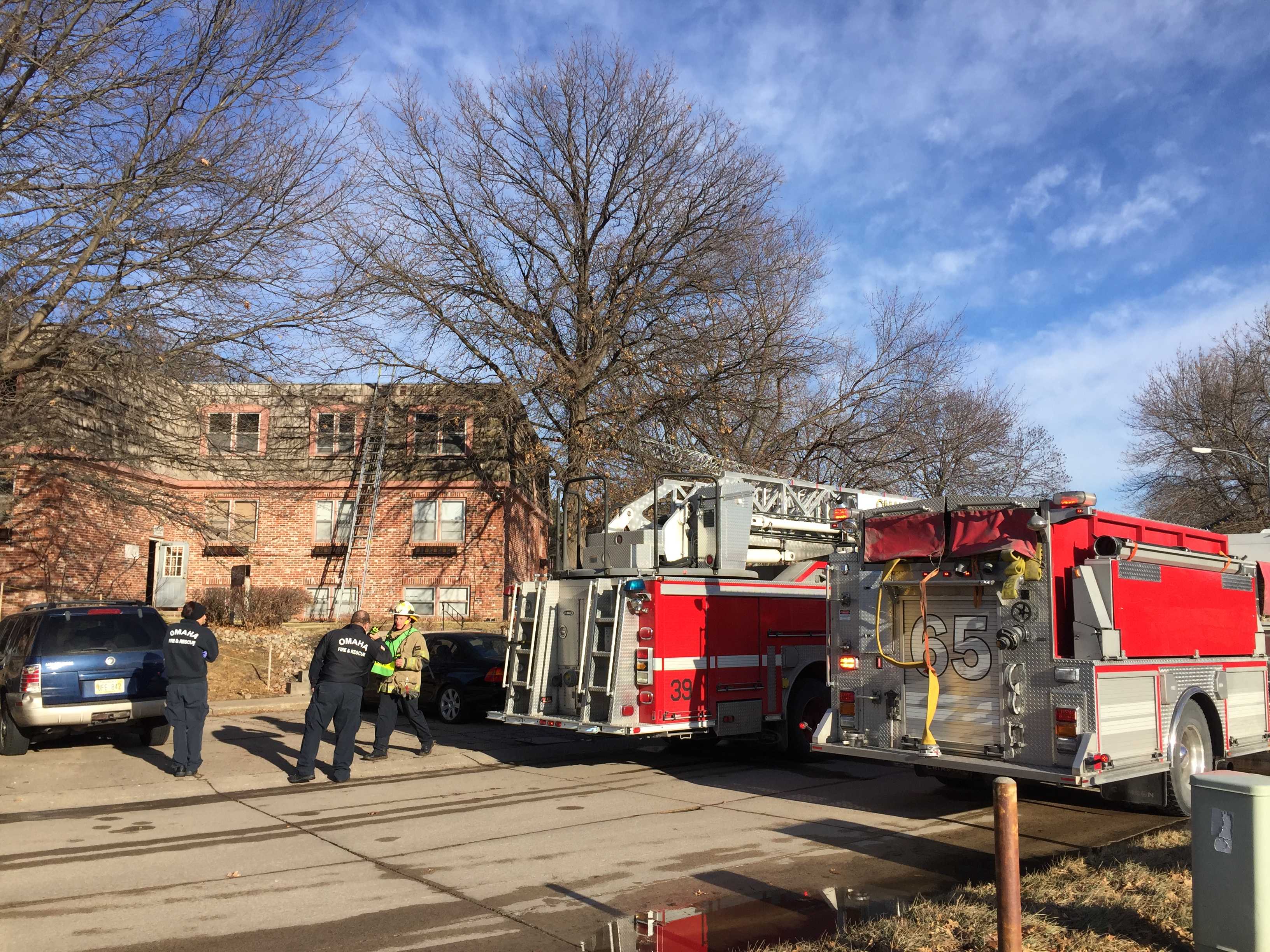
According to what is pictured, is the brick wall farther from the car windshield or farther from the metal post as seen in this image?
the metal post

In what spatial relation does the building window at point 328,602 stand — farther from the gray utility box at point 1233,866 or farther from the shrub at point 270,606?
the gray utility box at point 1233,866

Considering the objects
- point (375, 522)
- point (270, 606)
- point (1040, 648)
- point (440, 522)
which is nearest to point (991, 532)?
point (1040, 648)

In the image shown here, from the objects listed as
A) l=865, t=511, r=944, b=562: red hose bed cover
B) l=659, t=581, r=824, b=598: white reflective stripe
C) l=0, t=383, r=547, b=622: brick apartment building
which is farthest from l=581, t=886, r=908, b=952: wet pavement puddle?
l=0, t=383, r=547, b=622: brick apartment building

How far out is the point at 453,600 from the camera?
97.1 feet

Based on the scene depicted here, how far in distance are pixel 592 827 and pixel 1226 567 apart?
655 centimetres

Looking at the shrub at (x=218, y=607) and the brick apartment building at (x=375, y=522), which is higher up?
the brick apartment building at (x=375, y=522)

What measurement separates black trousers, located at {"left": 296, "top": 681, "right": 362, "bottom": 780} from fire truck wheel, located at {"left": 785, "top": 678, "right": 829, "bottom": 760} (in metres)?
5.00

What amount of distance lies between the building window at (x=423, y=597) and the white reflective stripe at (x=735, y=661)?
19.0 m

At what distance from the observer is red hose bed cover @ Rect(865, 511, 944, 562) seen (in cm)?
877

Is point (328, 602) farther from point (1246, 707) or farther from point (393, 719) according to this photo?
point (1246, 707)

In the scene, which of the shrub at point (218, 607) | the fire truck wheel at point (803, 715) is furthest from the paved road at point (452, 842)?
the shrub at point (218, 607)

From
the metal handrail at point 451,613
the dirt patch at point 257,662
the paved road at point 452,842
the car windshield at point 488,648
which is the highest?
the metal handrail at point 451,613

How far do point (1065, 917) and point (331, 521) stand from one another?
26549 millimetres

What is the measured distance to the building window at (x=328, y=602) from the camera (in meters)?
28.1
